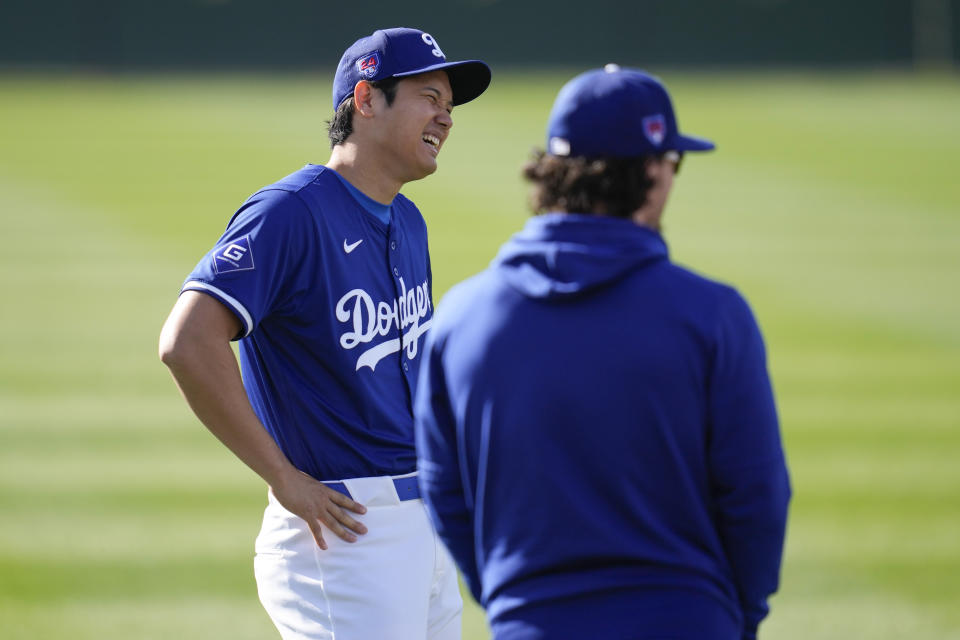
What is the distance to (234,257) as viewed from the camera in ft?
9.87

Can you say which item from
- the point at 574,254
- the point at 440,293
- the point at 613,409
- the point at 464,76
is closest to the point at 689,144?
the point at 574,254

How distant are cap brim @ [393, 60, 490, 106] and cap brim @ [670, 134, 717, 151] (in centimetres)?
103

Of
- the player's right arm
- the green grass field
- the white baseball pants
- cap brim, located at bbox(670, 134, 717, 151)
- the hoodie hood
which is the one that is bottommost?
the green grass field

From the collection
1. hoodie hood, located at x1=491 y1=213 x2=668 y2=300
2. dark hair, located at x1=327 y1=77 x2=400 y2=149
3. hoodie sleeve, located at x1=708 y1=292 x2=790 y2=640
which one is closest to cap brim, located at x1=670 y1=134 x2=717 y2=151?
hoodie hood, located at x1=491 y1=213 x2=668 y2=300

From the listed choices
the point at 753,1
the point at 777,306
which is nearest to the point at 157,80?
the point at 753,1

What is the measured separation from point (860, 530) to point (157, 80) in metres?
31.5

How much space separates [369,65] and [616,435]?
152cm

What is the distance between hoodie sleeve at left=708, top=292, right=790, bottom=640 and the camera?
2225 millimetres

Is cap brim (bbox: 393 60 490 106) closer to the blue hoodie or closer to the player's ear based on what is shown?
the player's ear

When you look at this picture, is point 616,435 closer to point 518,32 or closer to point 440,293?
point 440,293

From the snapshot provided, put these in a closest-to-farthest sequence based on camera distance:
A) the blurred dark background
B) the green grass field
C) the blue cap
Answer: the blue cap
the green grass field
the blurred dark background

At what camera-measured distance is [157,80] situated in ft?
116

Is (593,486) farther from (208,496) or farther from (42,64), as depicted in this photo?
(42,64)

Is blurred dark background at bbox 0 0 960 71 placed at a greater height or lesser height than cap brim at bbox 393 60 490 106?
lesser
